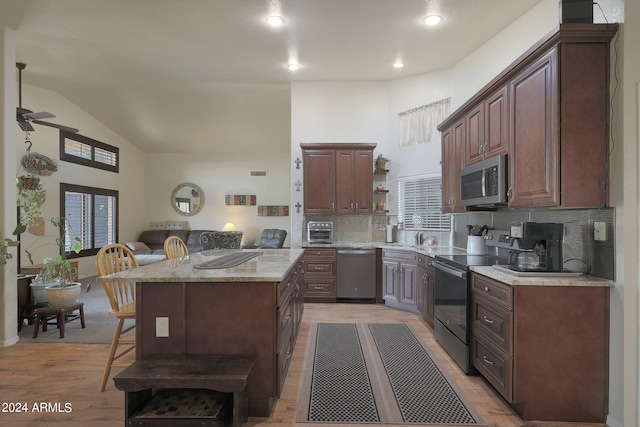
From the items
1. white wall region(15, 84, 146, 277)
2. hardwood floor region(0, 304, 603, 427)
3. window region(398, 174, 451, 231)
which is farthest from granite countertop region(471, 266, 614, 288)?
white wall region(15, 84, 146, 277)

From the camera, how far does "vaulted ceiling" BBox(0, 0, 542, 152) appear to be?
3.45 m

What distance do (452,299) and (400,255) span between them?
1.72 metres

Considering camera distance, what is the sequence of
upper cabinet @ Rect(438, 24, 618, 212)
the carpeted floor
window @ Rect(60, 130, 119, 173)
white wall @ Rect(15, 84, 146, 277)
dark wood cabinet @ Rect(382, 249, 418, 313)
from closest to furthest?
upper cabinet @ Rect(438, 24, 618, 212), the carpeted floor, dark wood cabinet @ Rect(382, 249, 418, 313), white wall @ Rect(15, 84, 146, 277), window @ Rect(60, 130, 119, 173)

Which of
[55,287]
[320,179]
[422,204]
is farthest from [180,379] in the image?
[422,204]

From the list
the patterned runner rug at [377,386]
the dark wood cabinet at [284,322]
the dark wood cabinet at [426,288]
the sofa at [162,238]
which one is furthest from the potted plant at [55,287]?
the sofa at [162,238]

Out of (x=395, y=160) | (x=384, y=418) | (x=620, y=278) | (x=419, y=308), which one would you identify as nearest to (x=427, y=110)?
(x=395, y=160)

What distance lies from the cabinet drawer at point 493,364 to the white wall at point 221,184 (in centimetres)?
661

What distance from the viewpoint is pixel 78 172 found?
691 cm

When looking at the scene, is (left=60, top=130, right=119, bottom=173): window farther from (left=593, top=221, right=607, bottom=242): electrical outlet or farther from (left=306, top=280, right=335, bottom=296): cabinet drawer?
(left=593, top=221, right=607, bottom=242): electrical outlet

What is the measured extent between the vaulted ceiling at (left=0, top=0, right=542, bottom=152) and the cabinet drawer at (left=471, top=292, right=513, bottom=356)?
285cm

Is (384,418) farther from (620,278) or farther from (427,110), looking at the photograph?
→ (427,110)

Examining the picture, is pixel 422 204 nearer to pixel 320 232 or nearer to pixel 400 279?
pixel 400 279

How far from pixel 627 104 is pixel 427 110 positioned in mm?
3378

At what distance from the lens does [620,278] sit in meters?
2.02
